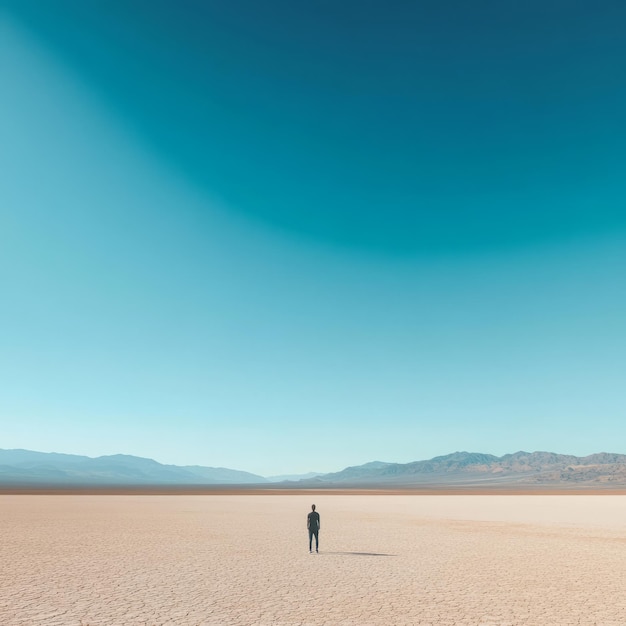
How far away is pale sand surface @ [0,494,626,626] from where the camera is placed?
439 inches

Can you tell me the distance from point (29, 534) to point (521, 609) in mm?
23454

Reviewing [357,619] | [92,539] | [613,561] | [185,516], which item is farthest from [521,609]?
[185,516]

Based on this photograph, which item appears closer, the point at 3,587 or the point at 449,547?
the point at 3,587

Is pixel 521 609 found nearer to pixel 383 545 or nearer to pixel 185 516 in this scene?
pixel 383 545

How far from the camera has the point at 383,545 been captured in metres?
21.9

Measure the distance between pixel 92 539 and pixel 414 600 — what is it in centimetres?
1715

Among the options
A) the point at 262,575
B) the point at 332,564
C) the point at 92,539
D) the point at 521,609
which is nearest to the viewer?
the point at 521,609

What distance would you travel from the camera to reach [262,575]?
50.5 ft

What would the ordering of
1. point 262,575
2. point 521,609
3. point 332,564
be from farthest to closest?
1. point 332,564
2. point 262,575
3. point 521,609

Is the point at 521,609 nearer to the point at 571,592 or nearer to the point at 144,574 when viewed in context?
the point at 571,592

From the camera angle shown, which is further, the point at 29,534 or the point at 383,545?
the point at 29,534

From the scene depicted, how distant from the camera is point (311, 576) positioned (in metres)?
15.2

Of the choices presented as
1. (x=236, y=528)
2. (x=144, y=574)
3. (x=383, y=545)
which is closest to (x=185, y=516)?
(x=236, y=528)

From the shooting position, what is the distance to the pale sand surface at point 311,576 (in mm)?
11141
